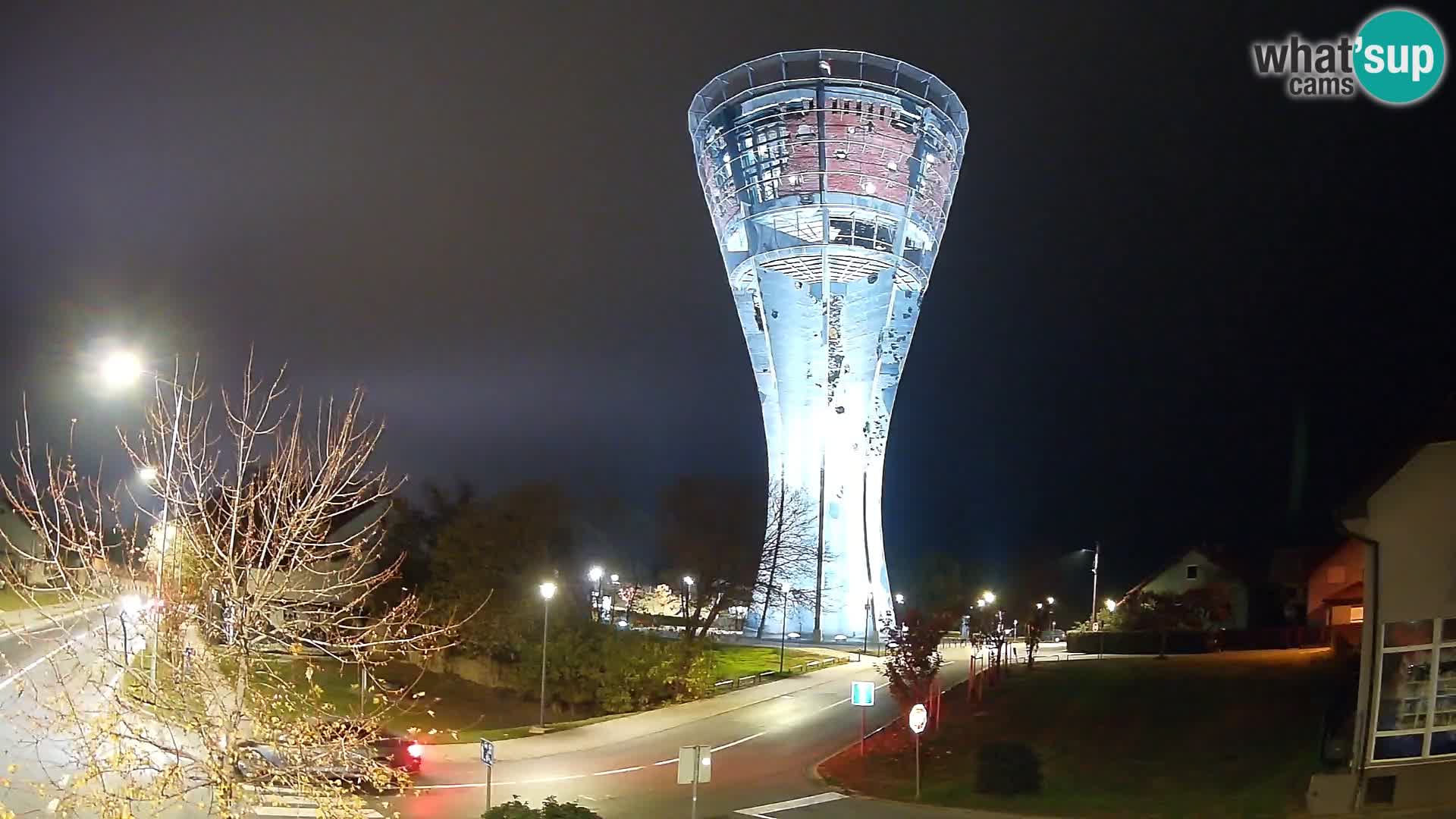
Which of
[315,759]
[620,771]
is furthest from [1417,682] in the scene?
[315,759]

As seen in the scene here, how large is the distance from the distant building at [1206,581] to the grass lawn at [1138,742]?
2310cm

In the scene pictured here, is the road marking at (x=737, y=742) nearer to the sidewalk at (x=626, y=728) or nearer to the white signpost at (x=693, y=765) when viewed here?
the sidewalk at (x=626, y=728)

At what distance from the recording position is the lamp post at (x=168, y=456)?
877 centimetres

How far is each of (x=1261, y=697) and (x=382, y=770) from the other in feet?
87.6

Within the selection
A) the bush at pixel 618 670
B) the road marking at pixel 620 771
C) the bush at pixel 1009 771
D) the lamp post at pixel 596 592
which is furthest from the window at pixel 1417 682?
the lamp post at pixel 596 592

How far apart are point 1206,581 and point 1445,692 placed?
45581 mm

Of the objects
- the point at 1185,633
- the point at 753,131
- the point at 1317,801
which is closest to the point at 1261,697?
the point at 1317,801

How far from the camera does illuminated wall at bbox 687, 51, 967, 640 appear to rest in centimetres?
5219

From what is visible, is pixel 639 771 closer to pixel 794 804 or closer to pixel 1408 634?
pixel 794 804

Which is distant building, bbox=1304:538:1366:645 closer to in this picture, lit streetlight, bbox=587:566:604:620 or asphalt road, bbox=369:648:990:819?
asphalt road, bbox=369:648:990:819

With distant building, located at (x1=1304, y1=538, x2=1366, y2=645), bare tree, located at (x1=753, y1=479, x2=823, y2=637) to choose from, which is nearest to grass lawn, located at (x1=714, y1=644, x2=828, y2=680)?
bare tree, located at (x1=753, y1=479, x2=823, y2=637)

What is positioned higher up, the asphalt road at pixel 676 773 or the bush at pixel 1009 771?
the bush at pixel 1009 771

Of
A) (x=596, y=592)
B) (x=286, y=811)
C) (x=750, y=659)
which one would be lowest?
(x=750, y=659)

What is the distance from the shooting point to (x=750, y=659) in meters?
50.6
